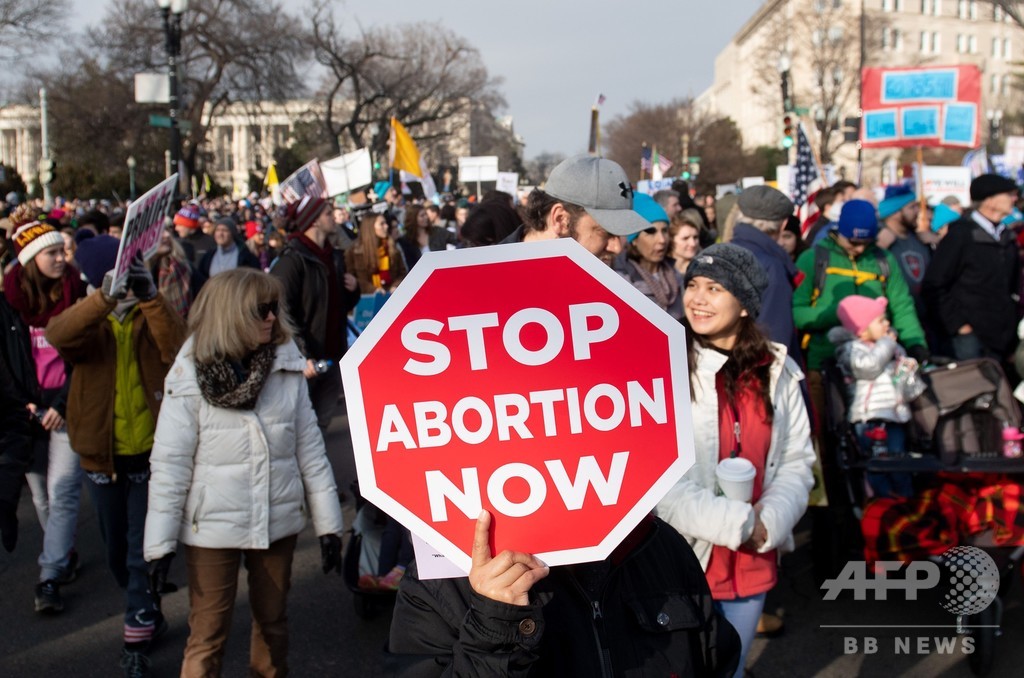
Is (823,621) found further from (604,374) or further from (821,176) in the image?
(821,176)

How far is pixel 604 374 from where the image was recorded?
1525mm

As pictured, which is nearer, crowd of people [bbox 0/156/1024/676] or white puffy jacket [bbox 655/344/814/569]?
crowd of people [bbox 0/156/1024/676]

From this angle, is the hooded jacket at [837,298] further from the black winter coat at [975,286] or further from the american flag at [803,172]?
the american flag at [803,172]

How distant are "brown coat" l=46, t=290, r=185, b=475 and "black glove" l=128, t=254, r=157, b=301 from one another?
0.13ft

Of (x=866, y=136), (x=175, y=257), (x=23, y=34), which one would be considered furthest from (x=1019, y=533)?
(x=23, y=34)

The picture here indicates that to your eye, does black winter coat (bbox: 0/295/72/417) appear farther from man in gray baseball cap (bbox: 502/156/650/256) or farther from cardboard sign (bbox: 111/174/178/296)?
man in gray baseball cap (bbox: 502/156/650/256)

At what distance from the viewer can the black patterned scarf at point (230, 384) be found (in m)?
3.46

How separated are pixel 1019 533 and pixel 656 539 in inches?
127

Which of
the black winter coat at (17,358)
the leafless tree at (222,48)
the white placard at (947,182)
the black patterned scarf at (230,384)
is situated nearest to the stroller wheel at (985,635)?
the black patterned scarf at (230,384)

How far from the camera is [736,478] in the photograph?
281cm

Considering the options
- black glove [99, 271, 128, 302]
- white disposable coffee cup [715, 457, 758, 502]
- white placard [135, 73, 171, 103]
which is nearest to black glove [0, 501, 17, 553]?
black glove [99, 271, 128, 302]

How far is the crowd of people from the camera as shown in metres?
1.80

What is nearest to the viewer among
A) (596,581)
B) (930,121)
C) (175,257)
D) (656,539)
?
(596,581)

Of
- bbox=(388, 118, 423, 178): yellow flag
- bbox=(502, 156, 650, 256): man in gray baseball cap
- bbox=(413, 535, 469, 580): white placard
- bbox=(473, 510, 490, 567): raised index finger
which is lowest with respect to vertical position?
bbox=(413, 535, 469, 580): white placard
